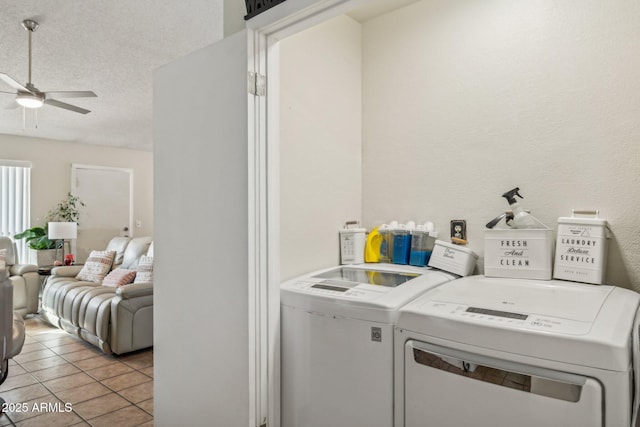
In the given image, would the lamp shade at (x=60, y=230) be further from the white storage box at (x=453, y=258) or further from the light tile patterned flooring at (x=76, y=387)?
the white storage box at (x=453, y=258)

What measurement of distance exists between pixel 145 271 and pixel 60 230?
8.08 ft

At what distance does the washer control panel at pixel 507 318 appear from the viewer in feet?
3.44

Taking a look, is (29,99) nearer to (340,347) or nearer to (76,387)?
(76,387)

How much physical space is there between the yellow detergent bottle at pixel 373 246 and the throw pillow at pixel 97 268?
3.61 m

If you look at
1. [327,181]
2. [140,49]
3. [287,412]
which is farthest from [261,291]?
[140,49]

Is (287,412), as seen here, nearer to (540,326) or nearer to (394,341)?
(394,341)

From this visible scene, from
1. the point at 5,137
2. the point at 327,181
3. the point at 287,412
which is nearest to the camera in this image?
the point at 287,412

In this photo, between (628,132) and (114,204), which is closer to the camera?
(628,132)

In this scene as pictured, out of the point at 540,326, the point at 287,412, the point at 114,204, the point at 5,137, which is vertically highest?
the point at 5,137

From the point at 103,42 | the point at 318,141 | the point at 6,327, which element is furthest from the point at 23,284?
the point at 318,141

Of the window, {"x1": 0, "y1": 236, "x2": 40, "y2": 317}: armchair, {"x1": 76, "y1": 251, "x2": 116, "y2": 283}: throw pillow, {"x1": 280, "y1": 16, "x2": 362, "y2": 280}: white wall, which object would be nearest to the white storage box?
{"x1": 280, "y1": 16, "x2": 362, "y2": 280}: white wall

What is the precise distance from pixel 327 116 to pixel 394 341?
1223mm

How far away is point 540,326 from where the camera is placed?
108cm

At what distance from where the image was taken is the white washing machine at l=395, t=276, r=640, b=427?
96 centimetres
